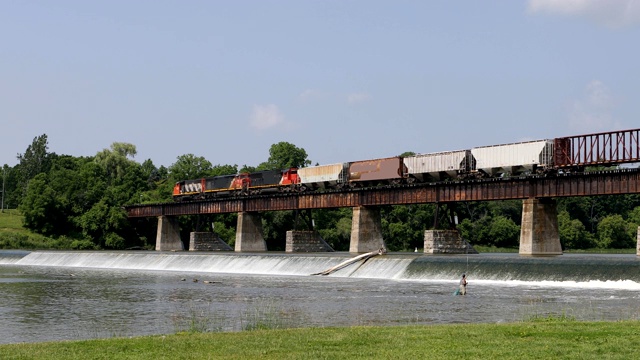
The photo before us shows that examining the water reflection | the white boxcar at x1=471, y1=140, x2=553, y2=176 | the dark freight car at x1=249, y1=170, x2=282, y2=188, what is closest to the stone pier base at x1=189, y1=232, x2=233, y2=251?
the dark freight car at x1=249, y1=170, x2=282, y2=188

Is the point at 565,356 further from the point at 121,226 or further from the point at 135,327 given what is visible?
the point at 121,226

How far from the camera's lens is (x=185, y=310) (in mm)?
40438

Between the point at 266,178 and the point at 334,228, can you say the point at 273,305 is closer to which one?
the point at 266,178

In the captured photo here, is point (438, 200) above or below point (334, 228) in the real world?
above

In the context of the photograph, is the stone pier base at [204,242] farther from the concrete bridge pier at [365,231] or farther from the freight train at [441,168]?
the concrete bridge pier at [365,231]

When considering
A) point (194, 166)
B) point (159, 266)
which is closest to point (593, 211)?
point (194, 166)

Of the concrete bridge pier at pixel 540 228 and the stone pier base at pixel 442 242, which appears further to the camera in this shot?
the stone pier base at pixel 442 242

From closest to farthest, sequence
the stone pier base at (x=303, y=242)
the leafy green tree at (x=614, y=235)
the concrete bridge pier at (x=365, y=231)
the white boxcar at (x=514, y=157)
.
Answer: the white boxcar at (x=514, y=157) < the concrete bridge pier at (x=365, y=231) < the stone pier base at (x=303, y=242) < the leafy green tree at (x=614, y=235)

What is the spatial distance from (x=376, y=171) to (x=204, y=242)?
40810 millimetres

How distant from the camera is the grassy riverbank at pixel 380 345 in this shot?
20781mm

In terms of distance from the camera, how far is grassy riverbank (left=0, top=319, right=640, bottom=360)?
20781 mm

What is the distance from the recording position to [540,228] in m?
69.2

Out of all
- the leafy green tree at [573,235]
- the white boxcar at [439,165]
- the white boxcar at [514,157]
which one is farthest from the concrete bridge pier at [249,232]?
the leafy green tree at [573,235]

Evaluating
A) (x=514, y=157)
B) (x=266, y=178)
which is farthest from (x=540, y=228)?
(x=266, y=178)
